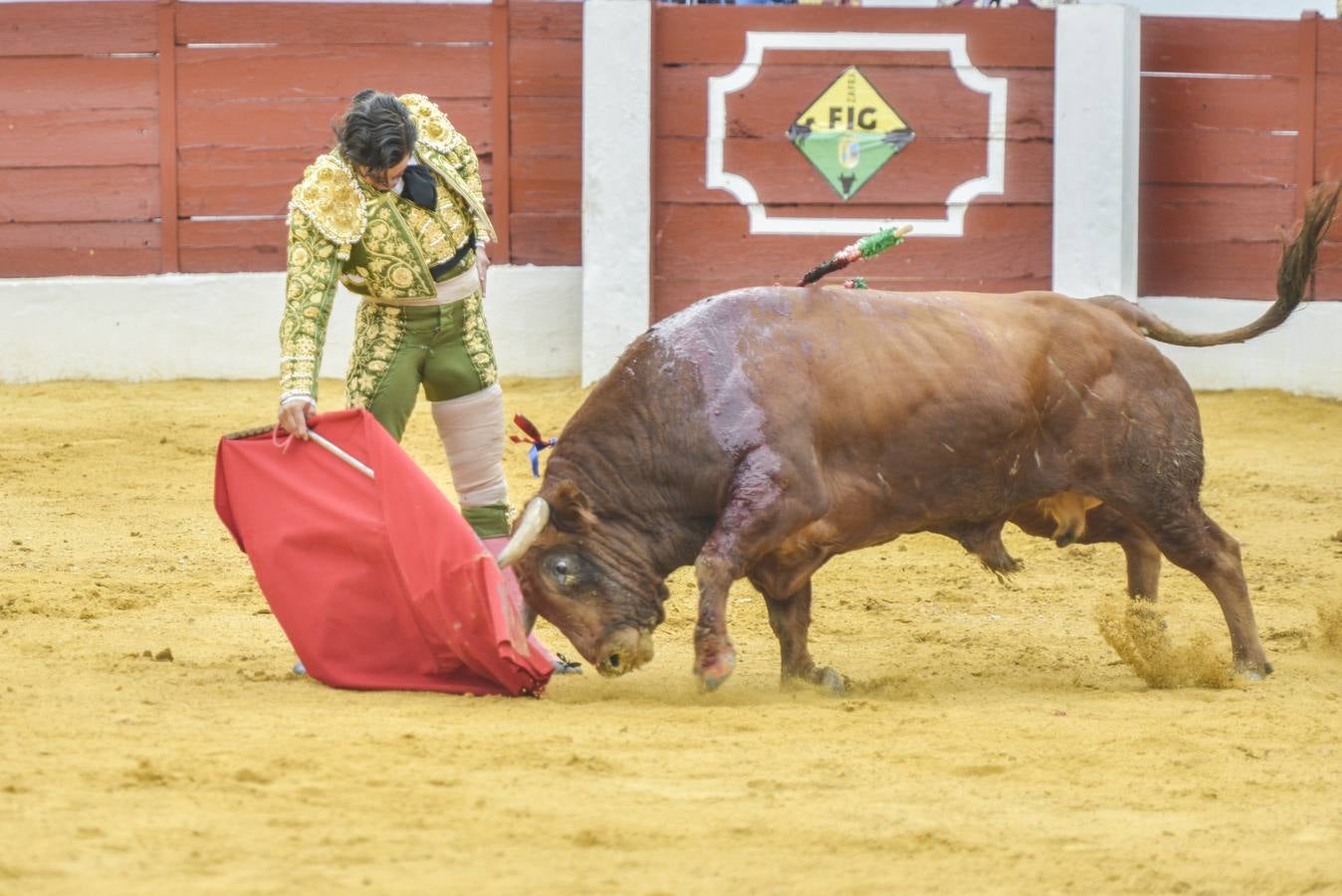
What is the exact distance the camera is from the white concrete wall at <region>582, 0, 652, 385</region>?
9.38 m

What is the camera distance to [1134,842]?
3.24 meters

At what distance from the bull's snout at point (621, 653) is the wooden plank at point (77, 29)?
20.2 feet

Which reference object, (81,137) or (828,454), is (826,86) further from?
(828,454)

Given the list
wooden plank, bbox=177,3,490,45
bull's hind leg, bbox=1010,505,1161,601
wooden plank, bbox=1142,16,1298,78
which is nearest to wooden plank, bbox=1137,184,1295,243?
wooden plank, bbox=1142,16,1298,78

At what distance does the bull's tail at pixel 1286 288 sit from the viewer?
5.18 metres

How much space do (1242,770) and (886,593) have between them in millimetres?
2552

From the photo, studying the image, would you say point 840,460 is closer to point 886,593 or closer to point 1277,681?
point 1277,681

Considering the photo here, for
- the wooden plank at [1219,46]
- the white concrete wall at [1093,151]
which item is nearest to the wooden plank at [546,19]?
the white concrete wall at [1093,151]

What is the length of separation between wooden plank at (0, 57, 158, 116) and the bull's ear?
19.4ft

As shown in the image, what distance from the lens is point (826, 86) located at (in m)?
9.55

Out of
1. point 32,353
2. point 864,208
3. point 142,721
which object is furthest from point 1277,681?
point 32,353

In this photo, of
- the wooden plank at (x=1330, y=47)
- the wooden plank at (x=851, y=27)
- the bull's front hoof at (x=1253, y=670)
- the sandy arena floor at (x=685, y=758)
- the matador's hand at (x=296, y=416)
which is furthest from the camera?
the wooden plank at (x=1330, y=47)

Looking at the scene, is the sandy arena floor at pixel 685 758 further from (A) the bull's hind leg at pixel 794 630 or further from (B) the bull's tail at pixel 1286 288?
(B) the bull's tail at pixel 1286 288

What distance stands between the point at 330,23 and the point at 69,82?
4.41 ft
